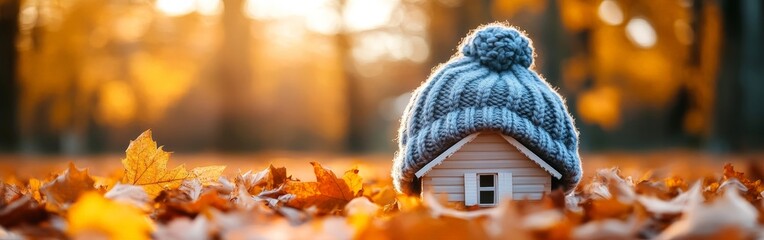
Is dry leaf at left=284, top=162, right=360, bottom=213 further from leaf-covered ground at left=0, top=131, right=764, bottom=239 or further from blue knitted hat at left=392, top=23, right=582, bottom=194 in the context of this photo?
blue knitted hat at left=392, top=23, right=582, bottom=194

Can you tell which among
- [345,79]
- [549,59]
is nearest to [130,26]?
[345,79]

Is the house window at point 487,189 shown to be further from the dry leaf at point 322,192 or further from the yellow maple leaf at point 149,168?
the yellow maple leaf at point 149,168

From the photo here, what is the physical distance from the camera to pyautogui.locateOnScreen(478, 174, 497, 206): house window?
8.37 ft

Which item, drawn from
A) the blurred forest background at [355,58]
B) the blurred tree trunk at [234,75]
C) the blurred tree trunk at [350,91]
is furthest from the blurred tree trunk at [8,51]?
the blurred tree trunk at [350,91]

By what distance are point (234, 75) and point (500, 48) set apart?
20.7m

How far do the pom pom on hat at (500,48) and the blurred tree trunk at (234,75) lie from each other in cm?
1922

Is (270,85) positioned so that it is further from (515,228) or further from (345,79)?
(515,228)

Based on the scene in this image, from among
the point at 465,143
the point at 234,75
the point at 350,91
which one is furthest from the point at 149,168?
the point at 350,91

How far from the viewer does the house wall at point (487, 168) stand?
2514 mm

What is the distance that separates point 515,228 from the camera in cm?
142

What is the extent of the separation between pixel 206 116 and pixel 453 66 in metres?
44.4

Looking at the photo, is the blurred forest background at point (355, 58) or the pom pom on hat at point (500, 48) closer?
the pom pom on hat at point (500, 48)

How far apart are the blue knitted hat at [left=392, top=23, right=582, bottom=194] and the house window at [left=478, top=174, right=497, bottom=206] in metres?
0.17

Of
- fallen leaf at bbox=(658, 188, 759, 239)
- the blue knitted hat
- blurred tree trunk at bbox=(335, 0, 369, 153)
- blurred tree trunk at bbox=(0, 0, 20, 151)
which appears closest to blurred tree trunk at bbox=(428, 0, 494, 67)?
blurred tree trunk at bbox=(335, 0, 369, 153)
